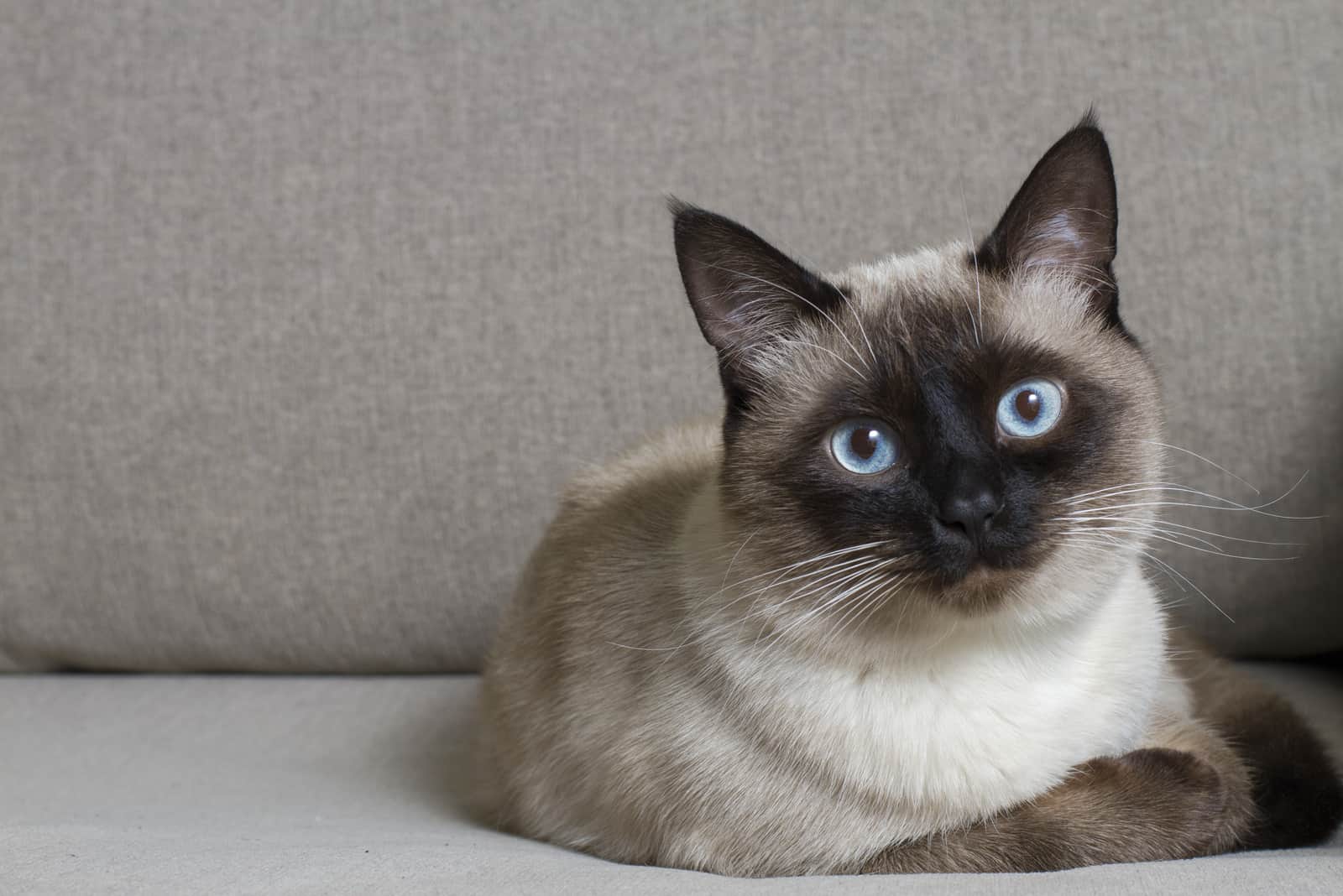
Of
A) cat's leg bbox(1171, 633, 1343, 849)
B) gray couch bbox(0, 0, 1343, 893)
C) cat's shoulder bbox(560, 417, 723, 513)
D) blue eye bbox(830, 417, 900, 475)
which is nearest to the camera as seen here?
blue eye bbox(830, 417, 900, 475)

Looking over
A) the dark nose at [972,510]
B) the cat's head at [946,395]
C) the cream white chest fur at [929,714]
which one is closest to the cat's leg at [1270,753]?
the cream white chest fur at [929,714]

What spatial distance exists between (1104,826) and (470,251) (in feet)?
5.48

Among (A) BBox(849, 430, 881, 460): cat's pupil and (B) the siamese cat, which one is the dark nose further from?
(A) BBox(849, 430, 881, 460): cat's pupil

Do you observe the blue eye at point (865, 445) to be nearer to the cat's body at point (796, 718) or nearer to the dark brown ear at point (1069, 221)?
the cat's body at point (796, 718)

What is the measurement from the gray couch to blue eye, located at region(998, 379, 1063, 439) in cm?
109

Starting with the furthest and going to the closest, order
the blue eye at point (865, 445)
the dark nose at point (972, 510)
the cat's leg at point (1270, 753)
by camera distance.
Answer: the cat's leg at point (1270, 753) → the blue eye at point (865, 445) → the dark nose at point (972, 510)

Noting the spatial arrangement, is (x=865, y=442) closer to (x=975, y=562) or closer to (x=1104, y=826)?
(x=975, y=562)

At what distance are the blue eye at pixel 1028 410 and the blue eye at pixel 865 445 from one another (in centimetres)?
12

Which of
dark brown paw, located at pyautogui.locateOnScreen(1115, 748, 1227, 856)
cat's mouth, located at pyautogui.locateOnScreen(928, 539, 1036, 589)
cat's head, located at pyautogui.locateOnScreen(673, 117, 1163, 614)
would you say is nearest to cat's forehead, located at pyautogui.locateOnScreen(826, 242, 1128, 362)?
cat's head, located at pyautogui.locateOnScreen(673, 117, 1163, 614)

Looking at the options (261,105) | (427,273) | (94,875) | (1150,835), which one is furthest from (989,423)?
(261,105)

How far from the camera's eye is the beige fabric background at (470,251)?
238 cm

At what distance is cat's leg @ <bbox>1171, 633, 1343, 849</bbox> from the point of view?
1.56 m

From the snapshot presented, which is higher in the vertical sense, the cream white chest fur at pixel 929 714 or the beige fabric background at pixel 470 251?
the beige fabric background at pixel 470 251

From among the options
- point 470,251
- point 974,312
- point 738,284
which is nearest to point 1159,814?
point 974,312
